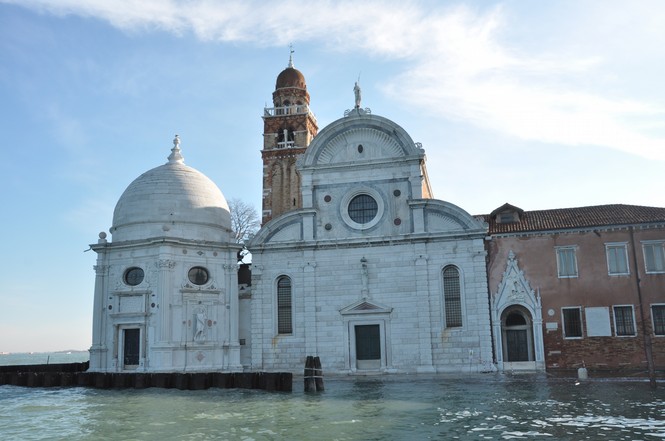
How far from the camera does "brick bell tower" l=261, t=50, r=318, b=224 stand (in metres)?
47.1

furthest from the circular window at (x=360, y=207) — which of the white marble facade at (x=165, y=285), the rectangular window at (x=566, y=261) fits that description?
the rectangular window at (x=566, y=261)

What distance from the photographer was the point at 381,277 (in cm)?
3238

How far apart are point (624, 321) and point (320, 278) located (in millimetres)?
14762

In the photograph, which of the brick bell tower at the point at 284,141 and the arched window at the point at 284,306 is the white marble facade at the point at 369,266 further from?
the brick bell tower at the point at 284,141

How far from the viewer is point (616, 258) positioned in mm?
30016

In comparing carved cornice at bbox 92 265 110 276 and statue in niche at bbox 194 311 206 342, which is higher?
carved cornice at bbox 92 265 110 276

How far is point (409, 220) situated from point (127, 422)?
722 inches

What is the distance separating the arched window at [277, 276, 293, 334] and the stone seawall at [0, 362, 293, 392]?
20.1ft

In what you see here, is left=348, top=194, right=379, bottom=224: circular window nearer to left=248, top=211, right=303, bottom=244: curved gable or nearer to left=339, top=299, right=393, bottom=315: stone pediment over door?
left=248, top=211, right=303, bottom=244: curved gable

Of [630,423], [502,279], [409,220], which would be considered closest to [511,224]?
[502,279]

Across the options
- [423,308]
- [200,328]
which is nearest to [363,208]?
[423,308]

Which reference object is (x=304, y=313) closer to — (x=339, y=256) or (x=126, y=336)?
(x=339, y=256)

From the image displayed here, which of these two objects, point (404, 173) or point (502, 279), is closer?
point (502, 279)

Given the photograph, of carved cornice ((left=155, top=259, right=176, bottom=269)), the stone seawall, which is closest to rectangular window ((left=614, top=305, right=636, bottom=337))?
the stone seawall
